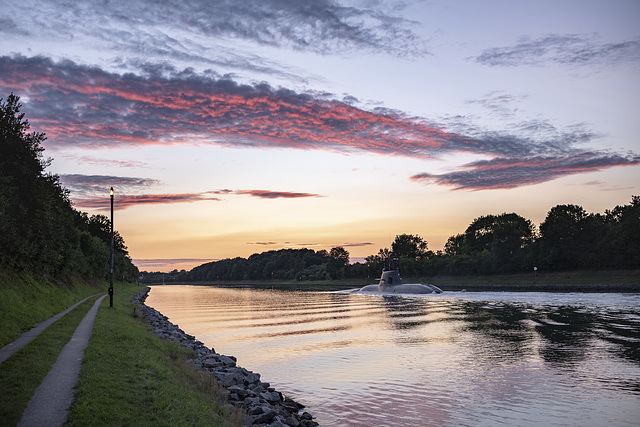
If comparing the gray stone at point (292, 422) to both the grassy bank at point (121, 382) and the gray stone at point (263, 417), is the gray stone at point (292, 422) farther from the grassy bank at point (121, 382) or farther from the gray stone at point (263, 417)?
the grassy bank at point (121, 382)

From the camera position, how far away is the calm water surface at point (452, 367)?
53.7 ft

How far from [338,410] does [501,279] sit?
128037 millimetres

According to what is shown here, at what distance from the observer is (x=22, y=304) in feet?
97.3

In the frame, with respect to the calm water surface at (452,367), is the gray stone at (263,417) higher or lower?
higher

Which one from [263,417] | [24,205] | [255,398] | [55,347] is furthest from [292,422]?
[24,205]

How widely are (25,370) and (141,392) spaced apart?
3977 mm

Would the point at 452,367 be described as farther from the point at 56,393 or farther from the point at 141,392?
the point at 56,393

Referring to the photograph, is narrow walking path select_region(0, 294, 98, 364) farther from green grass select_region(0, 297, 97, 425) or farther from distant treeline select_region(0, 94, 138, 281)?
distant treeline select_region(0, 94, 138, 281)

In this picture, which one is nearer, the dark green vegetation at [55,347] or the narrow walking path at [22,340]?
the dark green vegetation at [55,347]

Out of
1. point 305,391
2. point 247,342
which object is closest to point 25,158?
point 247,342

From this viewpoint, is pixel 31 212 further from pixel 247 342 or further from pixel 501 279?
pixel 501 279

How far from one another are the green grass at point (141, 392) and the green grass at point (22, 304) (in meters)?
4.84

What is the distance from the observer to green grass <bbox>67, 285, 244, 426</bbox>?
1136 centimetres

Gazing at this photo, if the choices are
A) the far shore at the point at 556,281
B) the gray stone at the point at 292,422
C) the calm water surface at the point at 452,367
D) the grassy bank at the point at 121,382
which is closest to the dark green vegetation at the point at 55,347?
the grassy bank at the point at 121,382
